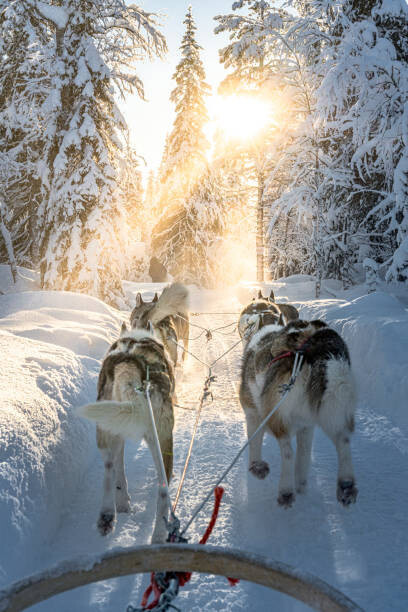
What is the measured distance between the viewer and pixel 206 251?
23.4 m

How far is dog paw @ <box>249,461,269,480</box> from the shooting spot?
3299 mm

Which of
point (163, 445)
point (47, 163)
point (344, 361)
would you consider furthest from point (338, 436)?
point (47, 163)

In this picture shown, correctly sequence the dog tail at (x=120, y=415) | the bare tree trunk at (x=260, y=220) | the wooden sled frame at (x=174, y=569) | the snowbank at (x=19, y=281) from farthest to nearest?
the bare tree trunk at (x=260, y=220) → the snowbank at (x=19, y=281) → the dog tail at (x=120, y=415) → the wooden sled frame at (x=174, y=569)

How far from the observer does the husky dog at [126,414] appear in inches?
90.4

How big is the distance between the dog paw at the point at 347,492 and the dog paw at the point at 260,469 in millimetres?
738

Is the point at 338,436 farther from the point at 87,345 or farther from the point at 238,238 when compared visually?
the point at 238,238

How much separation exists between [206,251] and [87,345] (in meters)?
17.9

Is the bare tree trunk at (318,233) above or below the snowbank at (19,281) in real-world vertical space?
above

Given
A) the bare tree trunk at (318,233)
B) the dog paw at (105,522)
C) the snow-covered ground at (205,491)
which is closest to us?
the snow-covered ground at (205,491)

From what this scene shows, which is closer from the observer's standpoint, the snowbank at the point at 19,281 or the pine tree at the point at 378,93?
the pine tree at the point at 378,93

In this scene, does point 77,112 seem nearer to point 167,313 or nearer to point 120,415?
point 167,313

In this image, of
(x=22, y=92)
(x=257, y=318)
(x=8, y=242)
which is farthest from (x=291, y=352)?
(x=8, y=242)

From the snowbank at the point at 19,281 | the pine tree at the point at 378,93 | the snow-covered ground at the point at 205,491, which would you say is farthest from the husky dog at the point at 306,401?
the snowbank at the point at 19,281

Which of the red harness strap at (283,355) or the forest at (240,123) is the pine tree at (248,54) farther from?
the red harness strap at (283,355)
